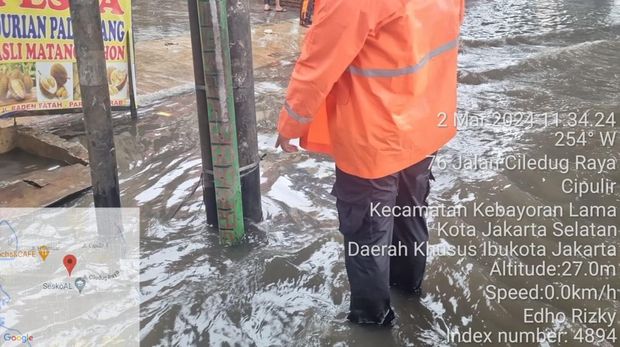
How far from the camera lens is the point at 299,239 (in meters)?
3.71

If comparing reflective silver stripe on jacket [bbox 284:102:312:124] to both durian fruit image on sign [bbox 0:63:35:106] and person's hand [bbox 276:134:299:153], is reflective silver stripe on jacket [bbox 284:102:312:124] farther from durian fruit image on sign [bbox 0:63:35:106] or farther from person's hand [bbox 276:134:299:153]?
durian fruit image on sign [bbox 0:63:35:106]

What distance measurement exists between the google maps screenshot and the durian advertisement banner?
0.05ft

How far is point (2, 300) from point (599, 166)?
446cm

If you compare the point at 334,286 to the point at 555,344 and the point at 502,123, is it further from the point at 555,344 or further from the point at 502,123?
the point at 502,123

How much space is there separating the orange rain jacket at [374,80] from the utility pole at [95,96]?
3.19ft

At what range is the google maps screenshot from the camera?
2494 millimetres

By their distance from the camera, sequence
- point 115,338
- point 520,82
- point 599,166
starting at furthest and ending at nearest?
point 520,82 < point 599,166 < point 115,338

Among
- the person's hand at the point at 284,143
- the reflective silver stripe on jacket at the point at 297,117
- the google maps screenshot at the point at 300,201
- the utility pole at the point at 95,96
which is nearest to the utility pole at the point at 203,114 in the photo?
the google maps screenshot at the point at 300,201

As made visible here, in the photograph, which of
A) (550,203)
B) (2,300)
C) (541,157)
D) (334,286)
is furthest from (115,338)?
(541,157)

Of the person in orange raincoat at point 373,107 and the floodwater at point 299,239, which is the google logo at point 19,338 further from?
the person in orange raincoat at point 373,107

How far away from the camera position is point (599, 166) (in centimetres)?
467

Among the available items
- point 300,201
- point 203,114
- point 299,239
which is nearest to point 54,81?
point 203,114

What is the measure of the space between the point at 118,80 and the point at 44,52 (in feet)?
2.27

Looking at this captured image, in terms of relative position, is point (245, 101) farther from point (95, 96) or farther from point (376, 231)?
point (376, 231)
